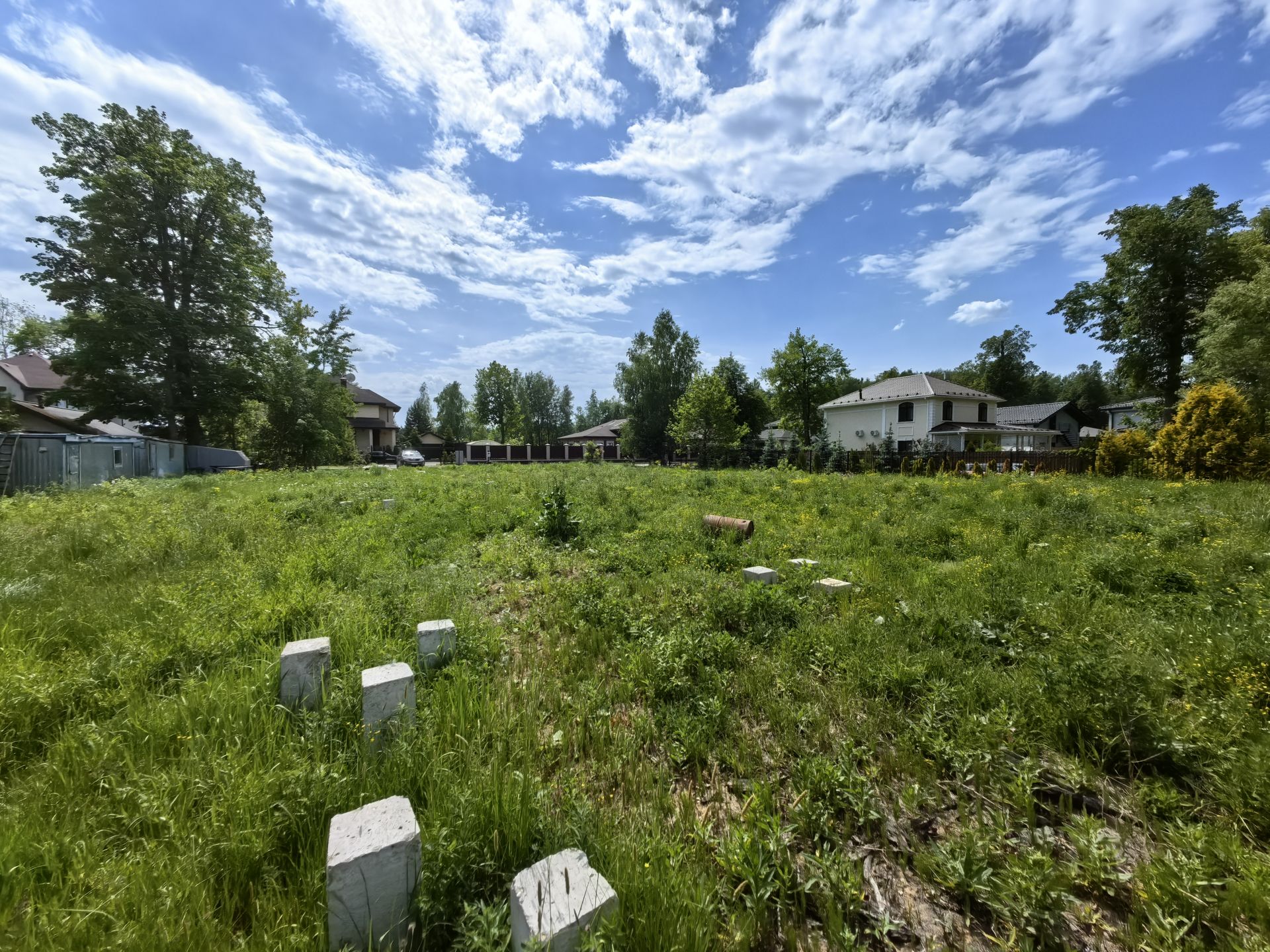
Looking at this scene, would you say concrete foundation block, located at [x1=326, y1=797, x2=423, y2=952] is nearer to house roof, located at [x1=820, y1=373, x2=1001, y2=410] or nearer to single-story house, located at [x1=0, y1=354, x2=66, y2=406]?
house roof, located at [x1=820, y1=373, x2=1001, y2=410]

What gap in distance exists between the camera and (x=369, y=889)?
4.64ft

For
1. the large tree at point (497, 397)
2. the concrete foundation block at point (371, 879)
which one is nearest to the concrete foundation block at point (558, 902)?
the concrete foundation block at point (371, 879)

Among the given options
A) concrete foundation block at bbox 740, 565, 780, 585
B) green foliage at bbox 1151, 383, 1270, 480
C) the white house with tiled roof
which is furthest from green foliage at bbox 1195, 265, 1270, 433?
concrete foundation block at bbox 740, 565, 780, 585

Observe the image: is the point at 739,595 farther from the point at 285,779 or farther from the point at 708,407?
the point at 708,407

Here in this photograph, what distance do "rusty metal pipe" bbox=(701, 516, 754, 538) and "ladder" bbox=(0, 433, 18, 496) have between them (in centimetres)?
1778

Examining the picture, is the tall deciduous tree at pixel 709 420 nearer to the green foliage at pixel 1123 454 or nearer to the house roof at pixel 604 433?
the green foliage at pixel 1123 454

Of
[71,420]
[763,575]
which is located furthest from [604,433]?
[763,575]

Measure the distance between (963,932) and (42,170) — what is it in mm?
38696

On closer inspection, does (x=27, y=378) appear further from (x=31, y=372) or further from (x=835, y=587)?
(x=835, y=587)

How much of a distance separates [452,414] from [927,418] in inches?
2592

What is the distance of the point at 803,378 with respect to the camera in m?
35.2

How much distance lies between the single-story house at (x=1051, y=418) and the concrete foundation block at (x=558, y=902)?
170ft

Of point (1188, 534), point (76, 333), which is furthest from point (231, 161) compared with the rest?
point (1188, 534)

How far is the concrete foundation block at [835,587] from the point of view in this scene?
4645 millimetres
